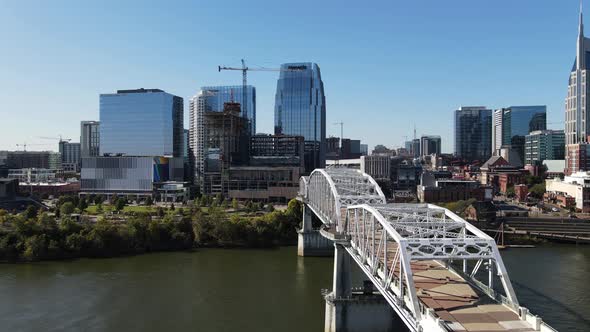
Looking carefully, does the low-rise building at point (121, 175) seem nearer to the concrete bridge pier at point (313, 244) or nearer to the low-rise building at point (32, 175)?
the low-rise building at point (32, 175)

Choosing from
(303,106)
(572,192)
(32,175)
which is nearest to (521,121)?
(303,106)

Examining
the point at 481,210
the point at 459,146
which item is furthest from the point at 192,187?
the point at 459,146

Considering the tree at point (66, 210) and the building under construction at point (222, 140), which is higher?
the building under construction at point (222, 140)

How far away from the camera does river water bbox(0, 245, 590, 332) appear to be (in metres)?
25.0

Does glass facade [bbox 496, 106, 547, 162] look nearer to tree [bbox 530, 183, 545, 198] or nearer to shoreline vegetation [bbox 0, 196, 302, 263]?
tree [bbox 530, 183, 545, 198]

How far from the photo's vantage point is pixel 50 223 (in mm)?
42094

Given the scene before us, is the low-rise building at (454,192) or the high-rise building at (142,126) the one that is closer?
the low-rise building at (454,192)

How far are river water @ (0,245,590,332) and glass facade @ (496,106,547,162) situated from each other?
12217 centimetres

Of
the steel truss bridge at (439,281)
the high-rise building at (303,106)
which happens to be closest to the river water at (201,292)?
the steel truss bridge at (439,281)

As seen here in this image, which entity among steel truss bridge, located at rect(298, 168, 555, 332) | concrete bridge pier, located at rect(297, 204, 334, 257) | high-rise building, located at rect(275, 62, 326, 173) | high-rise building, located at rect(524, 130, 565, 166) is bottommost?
concrete bridge pier, located at rect(297, 204, 334, 257)

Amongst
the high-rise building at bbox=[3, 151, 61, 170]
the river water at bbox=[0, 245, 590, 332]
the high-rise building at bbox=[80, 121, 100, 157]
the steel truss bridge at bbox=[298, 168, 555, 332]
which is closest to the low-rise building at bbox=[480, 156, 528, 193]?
the river water at bbox=[0, 245, 590, 332]

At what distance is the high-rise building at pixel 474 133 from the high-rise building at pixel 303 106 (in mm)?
74206

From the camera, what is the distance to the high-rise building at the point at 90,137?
142250mm

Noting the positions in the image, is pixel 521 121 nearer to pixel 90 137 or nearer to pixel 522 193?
pixel 522 193
